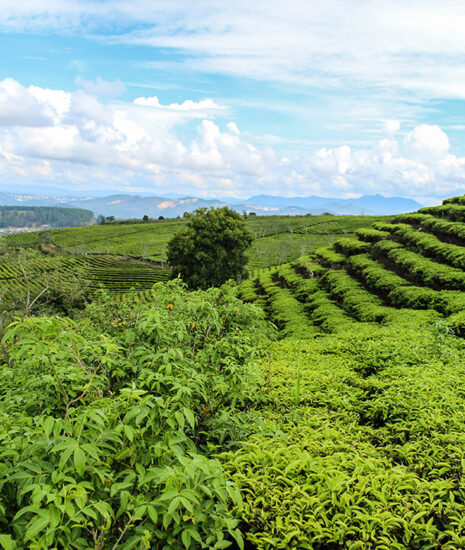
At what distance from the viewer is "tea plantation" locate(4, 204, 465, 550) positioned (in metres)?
2.39

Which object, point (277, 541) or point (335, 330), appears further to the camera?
point (335, 330)

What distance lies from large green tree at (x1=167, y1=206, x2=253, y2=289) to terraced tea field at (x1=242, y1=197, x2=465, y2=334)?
630 centimetres

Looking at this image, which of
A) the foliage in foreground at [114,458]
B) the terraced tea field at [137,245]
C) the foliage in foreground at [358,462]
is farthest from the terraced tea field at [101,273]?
the foliage in foreground at [114,458]

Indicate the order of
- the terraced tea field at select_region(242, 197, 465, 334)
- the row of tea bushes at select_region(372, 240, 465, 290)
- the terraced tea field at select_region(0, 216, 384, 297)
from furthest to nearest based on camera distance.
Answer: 1. the terraced tea field at select_region(0, 216, 384, 297)
2. the row of tea bushes at select_region(372, 240, 465, 290)
3. the terraced tea field at select_region(242, 197, 465, 334)

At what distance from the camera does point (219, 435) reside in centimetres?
407

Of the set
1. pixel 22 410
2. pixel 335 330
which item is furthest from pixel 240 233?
pixel 22 410

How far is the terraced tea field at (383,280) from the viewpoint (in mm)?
14773

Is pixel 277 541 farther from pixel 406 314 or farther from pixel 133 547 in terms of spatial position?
pixel 406 314

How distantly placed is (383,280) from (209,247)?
19.0m

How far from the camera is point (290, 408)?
18.2 ft

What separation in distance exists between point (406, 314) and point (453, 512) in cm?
1120

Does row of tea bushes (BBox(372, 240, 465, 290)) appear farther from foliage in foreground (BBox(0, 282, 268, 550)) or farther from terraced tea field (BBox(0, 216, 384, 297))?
terraced tea field (BBox(0, 216, 384, 297))

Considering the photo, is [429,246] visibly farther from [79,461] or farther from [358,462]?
[79,461]

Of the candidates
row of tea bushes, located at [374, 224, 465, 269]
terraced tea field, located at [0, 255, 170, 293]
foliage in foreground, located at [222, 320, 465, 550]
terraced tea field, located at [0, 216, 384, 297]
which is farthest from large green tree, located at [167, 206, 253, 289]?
terraced tea field, located at [0, 216, 384, 297]
